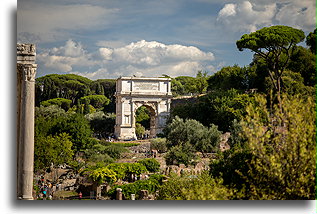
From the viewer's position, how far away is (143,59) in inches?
423

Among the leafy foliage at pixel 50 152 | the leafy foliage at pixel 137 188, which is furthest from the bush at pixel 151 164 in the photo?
the leafy foliage at pixel 137 188

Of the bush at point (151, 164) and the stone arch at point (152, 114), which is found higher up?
the stone arch at point (152, 114)

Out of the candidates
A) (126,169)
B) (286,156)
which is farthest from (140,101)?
(286,156)

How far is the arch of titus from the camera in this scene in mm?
23734

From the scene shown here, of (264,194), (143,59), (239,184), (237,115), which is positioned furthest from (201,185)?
(237,115)

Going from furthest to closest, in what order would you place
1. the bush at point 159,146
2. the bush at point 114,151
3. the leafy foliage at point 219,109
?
the bush at point 159,146
the leafy foliage at point 219,109
the bush at point 114,151

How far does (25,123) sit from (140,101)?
16763 mm

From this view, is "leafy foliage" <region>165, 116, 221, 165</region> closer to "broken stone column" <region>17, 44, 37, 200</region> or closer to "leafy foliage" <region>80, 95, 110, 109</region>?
"broken stone column" <region>17, 44, 37, 200</region>

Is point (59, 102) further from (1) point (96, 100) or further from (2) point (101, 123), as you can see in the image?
(1) point (96, 100)

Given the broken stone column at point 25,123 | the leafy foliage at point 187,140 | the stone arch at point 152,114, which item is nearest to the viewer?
the broken stone column at point 25,123

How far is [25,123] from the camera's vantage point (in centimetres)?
822

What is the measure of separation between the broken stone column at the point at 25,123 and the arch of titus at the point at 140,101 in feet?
47.8

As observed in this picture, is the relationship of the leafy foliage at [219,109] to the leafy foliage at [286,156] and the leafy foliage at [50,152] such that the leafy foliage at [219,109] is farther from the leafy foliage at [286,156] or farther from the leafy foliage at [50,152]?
the leafy foliage at [286,156]

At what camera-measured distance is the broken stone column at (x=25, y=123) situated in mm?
8180
